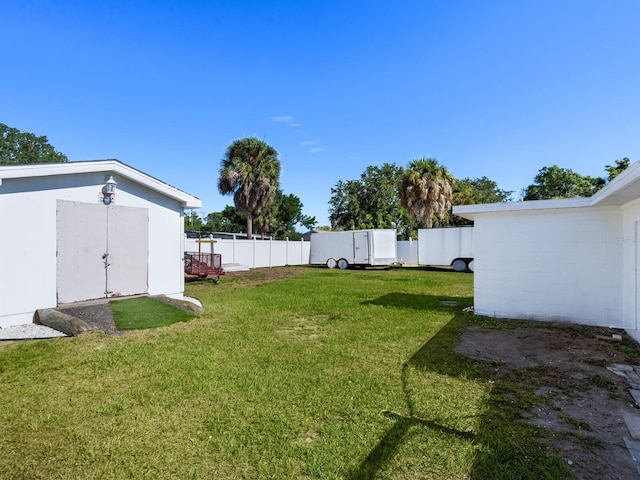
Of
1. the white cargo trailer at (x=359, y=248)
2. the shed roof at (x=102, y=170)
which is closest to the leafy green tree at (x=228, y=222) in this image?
the white cargo trailer at (x=359, y=248)

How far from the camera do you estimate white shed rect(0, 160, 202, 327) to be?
18.9 ft

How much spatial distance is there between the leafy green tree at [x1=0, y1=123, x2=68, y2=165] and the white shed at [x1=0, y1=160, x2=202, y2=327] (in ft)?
174

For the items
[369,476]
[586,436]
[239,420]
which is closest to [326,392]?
[239,420]

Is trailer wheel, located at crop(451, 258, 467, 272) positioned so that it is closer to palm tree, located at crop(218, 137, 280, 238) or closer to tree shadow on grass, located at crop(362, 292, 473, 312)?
tree shadow on grass, located at crop(362, 292, 473, 312)

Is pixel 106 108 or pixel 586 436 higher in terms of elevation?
pixel 106 108

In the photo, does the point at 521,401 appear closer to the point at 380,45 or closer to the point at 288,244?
the point at 380,45

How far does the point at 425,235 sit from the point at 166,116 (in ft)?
52.1

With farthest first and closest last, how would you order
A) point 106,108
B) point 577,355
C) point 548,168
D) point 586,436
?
point 548,168 < point 106,108 < point 577,355 < point 586,436

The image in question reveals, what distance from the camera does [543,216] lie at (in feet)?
23.2

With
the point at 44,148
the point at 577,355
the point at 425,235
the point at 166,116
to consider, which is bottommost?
the point at 577,355

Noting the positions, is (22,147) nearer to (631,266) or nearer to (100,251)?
(100,251)

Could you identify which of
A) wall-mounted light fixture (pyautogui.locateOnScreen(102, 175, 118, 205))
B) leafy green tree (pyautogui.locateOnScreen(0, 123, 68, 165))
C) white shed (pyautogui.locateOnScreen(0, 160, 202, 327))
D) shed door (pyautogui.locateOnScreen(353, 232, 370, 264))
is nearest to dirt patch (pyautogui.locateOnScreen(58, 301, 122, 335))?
white shed (pyautogui.locateOnScreen(0, 160, 202, 327))

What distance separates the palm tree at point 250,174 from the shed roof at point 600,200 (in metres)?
17.1

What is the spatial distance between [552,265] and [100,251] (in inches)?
390
